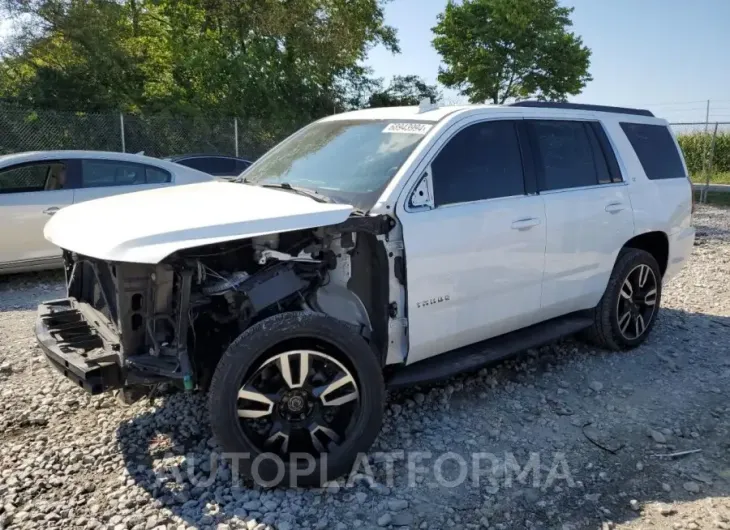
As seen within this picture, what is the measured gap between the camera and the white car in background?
22.3ft

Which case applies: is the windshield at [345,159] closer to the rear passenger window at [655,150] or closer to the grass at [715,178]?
the rear passenger window at [655,150]

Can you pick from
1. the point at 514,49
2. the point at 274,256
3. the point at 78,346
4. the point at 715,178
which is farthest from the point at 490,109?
the point at 514,49

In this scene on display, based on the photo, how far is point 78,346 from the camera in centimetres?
326

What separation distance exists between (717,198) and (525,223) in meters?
16.3

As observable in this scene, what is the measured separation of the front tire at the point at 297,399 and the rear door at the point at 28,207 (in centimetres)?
495

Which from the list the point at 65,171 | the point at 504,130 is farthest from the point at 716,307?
the point at 65,171

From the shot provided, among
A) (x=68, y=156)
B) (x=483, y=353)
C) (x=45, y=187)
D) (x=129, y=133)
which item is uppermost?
(x=129, y=133)

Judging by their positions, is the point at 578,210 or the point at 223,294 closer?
the point at 223,294

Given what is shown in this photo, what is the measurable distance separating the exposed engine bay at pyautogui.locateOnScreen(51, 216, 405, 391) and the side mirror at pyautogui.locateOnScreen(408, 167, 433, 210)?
0.21 metres

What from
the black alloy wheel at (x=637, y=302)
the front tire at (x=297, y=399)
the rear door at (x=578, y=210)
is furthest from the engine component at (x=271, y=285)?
the black alloy wheel at (x=637, y=302)

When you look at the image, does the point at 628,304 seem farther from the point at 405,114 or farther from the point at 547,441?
the point at 405,114

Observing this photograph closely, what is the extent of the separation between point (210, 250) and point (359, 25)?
21.1 m

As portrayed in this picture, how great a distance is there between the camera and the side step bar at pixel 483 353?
3.62 meters

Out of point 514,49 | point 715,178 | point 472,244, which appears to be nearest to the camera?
point 472,244
